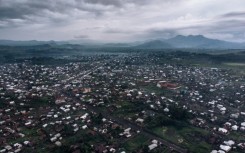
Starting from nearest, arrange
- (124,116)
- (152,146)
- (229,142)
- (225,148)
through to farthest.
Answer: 1. (225,148)
2. (152,146)
3. (229,142)
4. (124,116)

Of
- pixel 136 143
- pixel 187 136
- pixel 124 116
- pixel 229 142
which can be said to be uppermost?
pixel 124 116

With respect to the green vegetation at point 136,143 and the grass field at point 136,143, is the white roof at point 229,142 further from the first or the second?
the green vegetation at point 136,143

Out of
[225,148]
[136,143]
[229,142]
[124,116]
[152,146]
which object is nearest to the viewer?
[225,148]

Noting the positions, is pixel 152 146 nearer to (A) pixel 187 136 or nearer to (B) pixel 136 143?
(B) pixel 136 143

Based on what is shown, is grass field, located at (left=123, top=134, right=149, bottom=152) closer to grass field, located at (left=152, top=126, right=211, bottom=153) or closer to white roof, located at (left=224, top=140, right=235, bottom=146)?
grass field, located at (left=152, top=126, right=211, bottom=153)

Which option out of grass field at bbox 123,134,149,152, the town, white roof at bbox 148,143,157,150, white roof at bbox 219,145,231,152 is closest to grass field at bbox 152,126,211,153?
the town

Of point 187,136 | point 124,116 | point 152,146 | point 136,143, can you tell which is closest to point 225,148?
point 187,136

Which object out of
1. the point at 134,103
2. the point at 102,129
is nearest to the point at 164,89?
→ the point at 134,103

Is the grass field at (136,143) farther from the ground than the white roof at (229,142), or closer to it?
closer to it

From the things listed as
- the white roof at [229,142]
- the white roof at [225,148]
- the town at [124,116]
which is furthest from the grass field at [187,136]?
the white roof at [229,142]

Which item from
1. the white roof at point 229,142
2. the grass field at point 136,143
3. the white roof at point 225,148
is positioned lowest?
the grass field at point 136,143
